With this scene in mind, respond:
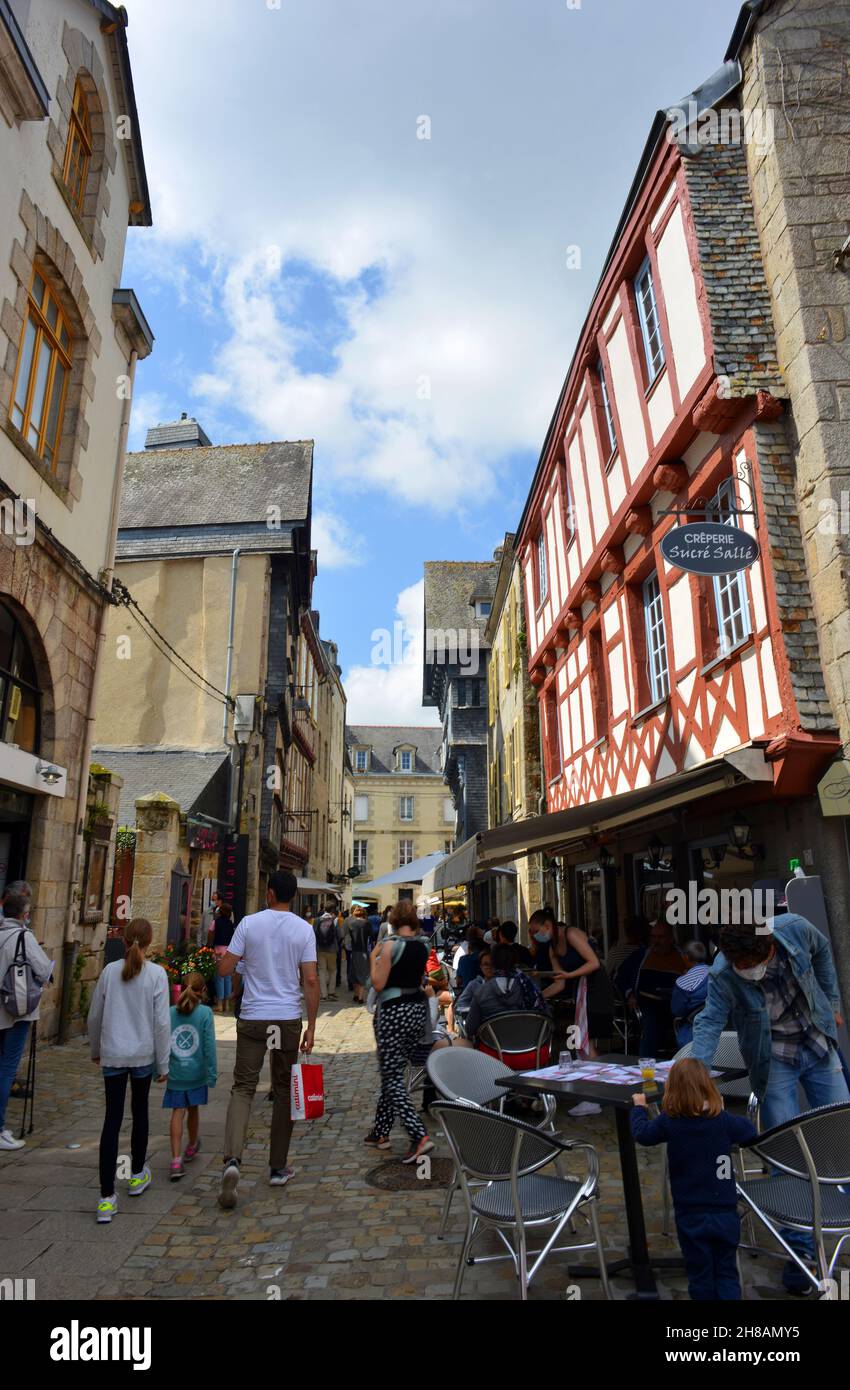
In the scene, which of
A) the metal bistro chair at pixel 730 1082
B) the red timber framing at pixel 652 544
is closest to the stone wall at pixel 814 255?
the red timber framing at pixel 652 544

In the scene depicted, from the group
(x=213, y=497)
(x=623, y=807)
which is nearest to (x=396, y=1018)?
(x=623, y=807)

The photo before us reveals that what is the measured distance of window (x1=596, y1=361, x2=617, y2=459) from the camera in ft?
31.0

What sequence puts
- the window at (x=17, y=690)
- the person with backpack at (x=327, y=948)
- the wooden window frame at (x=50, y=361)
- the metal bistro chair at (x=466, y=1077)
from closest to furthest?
the metal bistro chair at (x=466, y=1077) < the window at (x=17, y=690) < the wooden window frame at (x=50, y=361) < the person with backpack at (x=327, y=948)

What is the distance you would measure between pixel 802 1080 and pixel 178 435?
23.5 meters

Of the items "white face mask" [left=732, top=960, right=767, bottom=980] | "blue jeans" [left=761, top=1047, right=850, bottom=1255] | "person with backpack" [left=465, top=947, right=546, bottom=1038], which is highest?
"white face mask" [left=732, top=960, right=767, bottom=980]

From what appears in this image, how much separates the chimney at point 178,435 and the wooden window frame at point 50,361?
593 inches

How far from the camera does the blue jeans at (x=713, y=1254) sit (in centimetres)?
261

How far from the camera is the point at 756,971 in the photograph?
11.4 ft

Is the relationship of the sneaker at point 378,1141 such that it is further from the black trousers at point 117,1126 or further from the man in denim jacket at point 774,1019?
the man in denim jacket at point 774,1019

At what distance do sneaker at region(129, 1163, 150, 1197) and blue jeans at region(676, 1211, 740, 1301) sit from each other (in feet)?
9.12

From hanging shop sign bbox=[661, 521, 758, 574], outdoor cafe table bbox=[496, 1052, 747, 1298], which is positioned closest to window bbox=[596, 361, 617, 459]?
hanging shop sign bbox=[661, 521, 758, 574]

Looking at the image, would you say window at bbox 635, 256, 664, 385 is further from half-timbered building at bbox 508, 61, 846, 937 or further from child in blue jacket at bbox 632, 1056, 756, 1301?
child in blue jacket at bbox 632, 1056, 756, 1301
